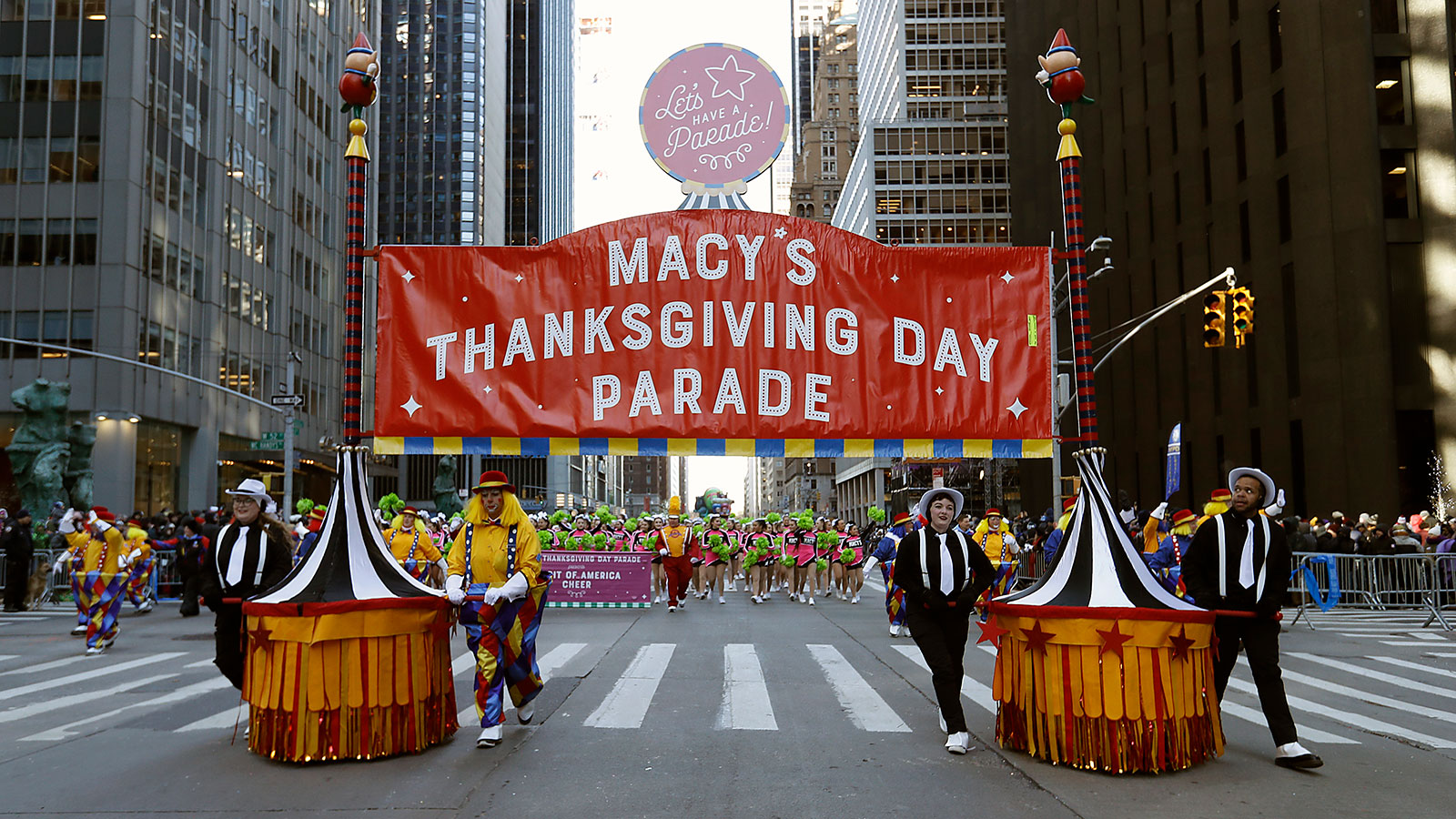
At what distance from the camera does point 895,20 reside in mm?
89062

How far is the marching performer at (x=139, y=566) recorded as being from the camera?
566 inches

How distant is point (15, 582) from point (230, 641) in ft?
49.6

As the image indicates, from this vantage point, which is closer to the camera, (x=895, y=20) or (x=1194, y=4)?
(x=1194, y=4)

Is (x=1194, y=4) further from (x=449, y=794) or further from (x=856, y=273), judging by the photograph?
(x=449, y=794)

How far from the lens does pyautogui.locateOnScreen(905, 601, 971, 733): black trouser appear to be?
7.44 metres

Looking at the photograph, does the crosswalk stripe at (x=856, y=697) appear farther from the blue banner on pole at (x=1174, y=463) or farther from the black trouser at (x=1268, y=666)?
the blue banner on pole at (x=1174, y=463)

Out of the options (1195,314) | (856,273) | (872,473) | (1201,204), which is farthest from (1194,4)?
(872,473)

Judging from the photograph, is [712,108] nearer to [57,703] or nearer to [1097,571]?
[1097,571]

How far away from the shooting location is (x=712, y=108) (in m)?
11.3

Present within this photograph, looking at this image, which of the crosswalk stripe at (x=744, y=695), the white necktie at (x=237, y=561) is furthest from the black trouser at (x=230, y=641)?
the crosswalk stripe at (x=744, y=695)

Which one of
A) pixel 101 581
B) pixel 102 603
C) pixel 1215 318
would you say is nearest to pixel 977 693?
pixel 1215 318

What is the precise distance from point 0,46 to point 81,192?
6009 mm

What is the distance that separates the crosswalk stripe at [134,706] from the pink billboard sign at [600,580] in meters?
9.79

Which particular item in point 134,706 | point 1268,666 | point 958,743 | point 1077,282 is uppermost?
point 1077,282
